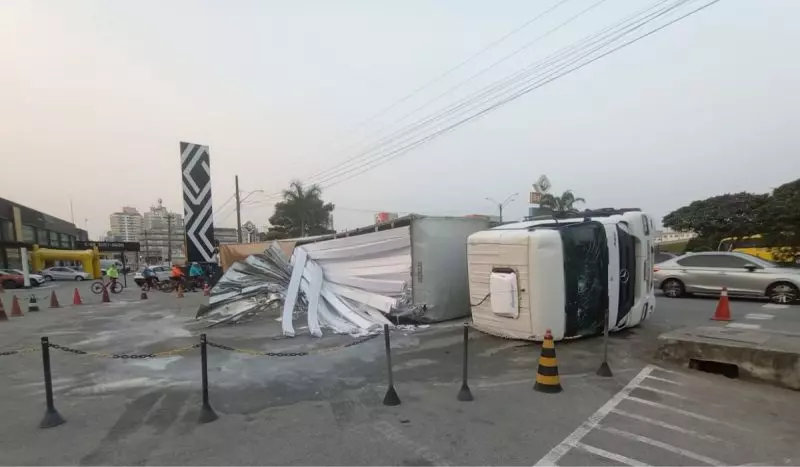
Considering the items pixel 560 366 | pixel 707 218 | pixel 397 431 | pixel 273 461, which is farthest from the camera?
pixel 707 218

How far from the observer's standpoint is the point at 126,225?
135 m

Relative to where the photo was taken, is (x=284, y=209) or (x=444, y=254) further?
(x=284, y=209)

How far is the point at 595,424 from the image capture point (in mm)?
4492

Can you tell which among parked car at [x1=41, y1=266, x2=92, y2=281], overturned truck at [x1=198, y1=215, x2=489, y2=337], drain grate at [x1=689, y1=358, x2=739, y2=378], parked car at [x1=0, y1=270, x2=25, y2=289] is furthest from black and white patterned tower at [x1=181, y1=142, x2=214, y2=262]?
parked car at [x1=41, y1=266, x2=92, y2=281]

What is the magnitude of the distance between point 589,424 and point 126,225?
154572 millimetres

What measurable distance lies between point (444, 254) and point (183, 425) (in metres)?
7.22

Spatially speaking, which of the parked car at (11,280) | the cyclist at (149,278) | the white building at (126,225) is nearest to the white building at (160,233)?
the white building at (126,225)

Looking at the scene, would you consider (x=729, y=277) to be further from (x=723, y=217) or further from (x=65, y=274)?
(x=65, y=274)

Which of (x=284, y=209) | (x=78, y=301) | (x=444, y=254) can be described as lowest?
(x=78, y=301)

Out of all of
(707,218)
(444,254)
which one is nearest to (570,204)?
(707,218)

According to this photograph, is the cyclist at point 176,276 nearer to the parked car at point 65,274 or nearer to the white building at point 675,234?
the parked car at point 65,274

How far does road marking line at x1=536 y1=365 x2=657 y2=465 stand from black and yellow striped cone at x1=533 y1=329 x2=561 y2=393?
60cm

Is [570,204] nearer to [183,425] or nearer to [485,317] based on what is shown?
[485,317]

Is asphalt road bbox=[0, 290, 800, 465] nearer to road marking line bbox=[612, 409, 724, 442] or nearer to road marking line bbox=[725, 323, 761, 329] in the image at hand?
road marking line bbox=[612, 409, 724, 442]
